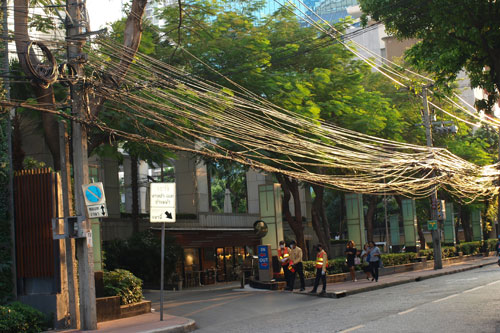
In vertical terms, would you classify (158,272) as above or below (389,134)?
below

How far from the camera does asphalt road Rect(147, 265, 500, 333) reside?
1298cm

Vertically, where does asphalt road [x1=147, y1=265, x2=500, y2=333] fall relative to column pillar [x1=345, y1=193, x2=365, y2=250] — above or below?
below

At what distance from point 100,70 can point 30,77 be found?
6.05ft

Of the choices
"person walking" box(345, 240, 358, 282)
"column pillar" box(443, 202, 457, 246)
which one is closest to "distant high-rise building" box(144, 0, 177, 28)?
"person walking" box(345, 240, 358, 282)

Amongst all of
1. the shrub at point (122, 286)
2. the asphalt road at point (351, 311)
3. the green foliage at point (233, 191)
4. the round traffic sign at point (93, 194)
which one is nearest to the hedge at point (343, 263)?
the asphalt road at point (351, 311)

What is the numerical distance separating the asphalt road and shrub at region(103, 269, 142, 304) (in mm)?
1119

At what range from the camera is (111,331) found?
14102 millimetres

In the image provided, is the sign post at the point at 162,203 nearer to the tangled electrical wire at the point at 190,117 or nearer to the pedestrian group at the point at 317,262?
the tangled electrical wire at the point at 190,117

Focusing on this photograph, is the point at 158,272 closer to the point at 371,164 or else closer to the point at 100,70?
the point at 371,164

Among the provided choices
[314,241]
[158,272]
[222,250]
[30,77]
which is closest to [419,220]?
[314,241]

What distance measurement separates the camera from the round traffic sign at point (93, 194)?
14711 millimetres

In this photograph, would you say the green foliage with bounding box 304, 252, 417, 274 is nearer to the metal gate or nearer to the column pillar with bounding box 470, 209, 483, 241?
the metal gate

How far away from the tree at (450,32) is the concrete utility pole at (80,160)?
7.10m

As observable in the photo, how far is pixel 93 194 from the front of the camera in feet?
48.4
